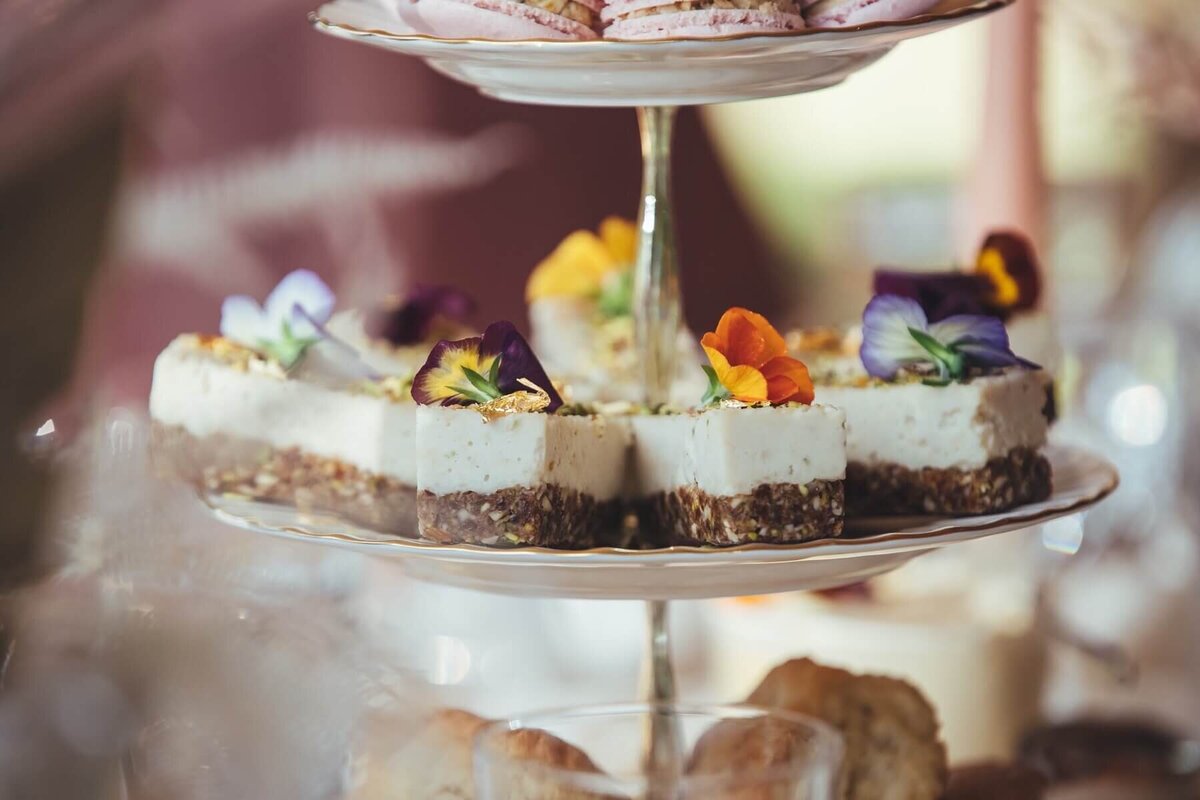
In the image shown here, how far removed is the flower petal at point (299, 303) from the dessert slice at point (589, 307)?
0.69 ft

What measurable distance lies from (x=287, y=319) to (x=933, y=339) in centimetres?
39

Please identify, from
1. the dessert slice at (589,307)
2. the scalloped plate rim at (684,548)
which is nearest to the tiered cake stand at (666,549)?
the scalloped plate rim at (684,548)

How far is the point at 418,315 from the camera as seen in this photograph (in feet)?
3.09

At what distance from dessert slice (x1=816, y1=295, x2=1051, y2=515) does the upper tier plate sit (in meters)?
0.14

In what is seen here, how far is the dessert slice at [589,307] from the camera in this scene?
1.01 metres

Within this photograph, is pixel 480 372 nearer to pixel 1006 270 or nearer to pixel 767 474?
pixel 767 474

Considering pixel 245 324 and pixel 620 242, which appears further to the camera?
pixel 620 242

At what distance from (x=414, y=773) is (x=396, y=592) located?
0.77 meters

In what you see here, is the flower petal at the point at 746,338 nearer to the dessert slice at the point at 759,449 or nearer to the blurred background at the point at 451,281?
the dessert slice at the point at 759,449

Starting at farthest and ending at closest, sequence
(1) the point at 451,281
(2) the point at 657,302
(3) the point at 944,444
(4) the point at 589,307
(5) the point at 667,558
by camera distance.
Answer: (1) the point at 451,281 < (4) the point at 589,307 < (2) the point at 657,302 < (3) the point at 944,444 < (5) the point at 667,558

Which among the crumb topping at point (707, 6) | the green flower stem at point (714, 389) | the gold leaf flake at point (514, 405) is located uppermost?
the crumb topping at point (707, 6)

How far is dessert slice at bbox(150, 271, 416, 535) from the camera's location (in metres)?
0.76

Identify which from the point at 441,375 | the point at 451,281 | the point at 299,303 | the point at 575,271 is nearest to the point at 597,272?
the point at 575,271

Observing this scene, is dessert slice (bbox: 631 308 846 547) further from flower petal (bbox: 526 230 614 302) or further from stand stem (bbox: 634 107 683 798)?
flower petal (bbox: 526 230 614 302)
